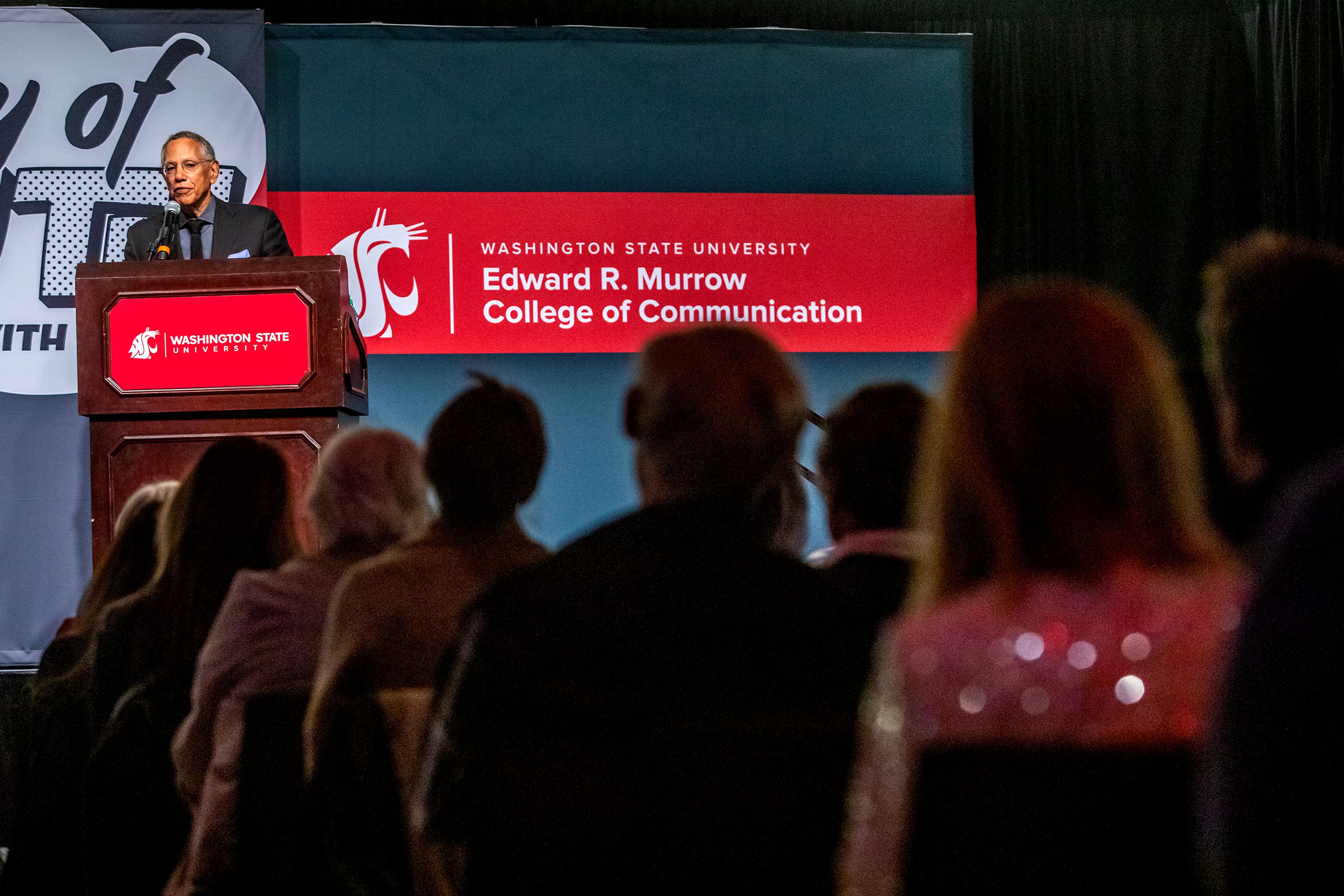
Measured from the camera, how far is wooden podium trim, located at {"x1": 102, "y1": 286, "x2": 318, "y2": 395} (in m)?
2.91

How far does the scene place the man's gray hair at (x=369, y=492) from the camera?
1.67 meters

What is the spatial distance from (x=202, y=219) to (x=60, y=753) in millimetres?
2475

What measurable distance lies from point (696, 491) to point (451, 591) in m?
0.44

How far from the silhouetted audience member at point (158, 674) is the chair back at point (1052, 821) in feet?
3.65

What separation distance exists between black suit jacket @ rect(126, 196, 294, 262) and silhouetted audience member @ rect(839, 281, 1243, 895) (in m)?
3.13

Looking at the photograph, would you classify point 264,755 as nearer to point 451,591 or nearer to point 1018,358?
point 451,591

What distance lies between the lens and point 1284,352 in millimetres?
1002

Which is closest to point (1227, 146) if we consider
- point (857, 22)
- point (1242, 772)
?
point (857, 22)

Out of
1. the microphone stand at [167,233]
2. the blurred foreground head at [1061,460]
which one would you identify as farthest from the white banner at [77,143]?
the blurred foreground head at [1061,460]

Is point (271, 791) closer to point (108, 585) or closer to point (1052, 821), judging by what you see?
point (108, 585)

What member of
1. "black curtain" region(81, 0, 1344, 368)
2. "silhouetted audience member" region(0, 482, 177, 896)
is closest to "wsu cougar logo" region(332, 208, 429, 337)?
"black curtain" region(81, 0, 1344, 368)

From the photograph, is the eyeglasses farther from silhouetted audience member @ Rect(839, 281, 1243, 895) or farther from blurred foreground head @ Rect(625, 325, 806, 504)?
silhouetted audience member @ Rect(839, 281, 1243, 895)

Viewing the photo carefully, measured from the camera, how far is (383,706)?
1514 mm

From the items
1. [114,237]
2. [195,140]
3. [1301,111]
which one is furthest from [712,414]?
[1301,111]
